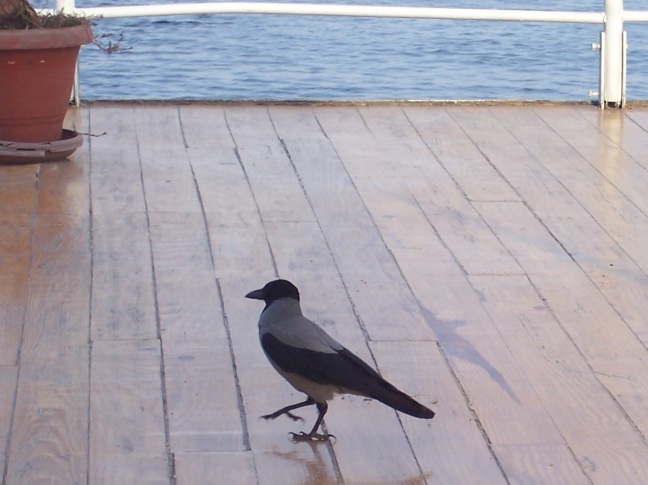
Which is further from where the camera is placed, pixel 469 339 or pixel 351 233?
pixel 351 233

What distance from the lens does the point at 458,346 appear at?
2.97 m

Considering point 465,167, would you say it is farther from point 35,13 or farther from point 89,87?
point 89,87

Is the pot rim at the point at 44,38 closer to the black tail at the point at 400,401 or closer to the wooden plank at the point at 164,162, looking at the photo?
the wooden plank at the point at 164,162

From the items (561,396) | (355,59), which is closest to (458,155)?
(561,396)

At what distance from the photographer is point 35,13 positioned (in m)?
4.36

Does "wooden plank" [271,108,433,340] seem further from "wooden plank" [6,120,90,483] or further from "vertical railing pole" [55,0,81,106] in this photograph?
"vertical railing pole" [55,0,81,106]

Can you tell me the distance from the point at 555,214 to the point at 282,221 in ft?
2.93

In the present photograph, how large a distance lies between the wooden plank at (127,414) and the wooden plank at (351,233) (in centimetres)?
58

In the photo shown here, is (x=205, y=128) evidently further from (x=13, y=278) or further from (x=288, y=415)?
(x=288, y=415)

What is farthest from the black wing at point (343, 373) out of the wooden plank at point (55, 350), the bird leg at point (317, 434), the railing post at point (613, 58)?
the railing post at point (613, 58)

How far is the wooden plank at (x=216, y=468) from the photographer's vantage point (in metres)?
2.33

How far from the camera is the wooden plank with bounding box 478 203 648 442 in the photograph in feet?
9.16

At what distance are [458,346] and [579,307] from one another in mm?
433

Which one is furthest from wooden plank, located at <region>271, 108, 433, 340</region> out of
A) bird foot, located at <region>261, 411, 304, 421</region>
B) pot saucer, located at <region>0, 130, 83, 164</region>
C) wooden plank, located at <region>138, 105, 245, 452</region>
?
pot saucer, located at <region>0, 130, 83, 164</region>
